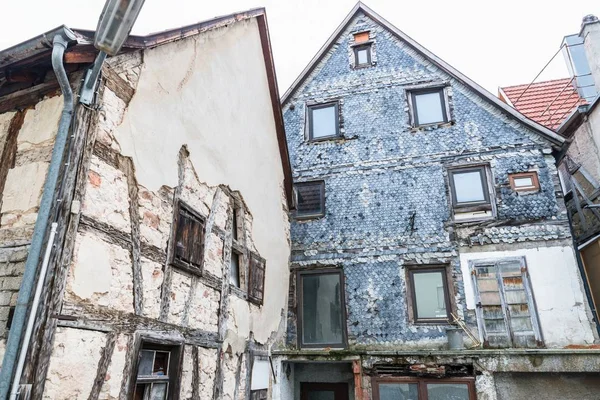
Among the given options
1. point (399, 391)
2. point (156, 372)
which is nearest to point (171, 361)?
point (156, 372)

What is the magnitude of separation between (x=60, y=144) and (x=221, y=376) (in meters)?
3.55

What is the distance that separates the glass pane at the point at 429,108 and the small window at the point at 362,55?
57.8 inches

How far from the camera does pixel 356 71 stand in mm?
10047

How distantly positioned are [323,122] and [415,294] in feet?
13.8

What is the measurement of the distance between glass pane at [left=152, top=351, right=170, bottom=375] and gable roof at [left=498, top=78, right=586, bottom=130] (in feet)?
30.1

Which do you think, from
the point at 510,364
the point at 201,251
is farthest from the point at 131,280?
the point at 510,364

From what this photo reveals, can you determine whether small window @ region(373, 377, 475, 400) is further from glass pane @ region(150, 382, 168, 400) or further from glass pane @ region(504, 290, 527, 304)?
glass pane @ region(150, 382, 168, 400)

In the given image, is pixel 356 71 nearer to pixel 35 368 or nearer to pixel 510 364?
pixel 510 364

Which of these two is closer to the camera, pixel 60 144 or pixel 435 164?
pixel 60 144

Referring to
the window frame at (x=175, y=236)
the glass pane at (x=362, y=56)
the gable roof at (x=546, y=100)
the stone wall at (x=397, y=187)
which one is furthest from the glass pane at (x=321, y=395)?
the gable roof at (x=546, y=100)

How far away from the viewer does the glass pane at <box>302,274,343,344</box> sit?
8250 mm

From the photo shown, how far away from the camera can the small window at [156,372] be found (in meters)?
4.47

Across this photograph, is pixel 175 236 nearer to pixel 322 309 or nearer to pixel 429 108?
pixel 322 309

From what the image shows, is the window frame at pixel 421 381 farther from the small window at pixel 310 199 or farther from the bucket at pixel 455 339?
the small window at pixel 310 199
